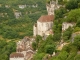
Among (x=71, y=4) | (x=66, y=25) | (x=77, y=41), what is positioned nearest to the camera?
(x=77, y=41)

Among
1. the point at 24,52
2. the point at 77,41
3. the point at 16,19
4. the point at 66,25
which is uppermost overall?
the point at 77,41

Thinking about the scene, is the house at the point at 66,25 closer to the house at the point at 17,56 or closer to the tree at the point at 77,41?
the house at the point at 17,56

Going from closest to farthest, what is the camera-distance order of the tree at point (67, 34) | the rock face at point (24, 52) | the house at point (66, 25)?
the tree at point (67, 34) → the house at point (66, 25) → the rock face at point (24, 52)

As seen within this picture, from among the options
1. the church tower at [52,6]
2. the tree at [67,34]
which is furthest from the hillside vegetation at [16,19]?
the tree at [67,34]

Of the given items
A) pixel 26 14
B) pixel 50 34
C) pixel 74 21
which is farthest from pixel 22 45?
pixel 26 14

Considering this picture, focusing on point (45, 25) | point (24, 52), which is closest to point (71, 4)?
point (45, 25)

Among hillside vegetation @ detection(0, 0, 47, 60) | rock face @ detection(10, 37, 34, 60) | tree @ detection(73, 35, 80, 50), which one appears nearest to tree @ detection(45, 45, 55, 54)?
tree @ detection(73, 35, 80, 50)

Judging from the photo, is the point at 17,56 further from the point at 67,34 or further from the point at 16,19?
the point at 16,19

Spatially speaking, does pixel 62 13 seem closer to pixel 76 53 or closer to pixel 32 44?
pixel 32 44
